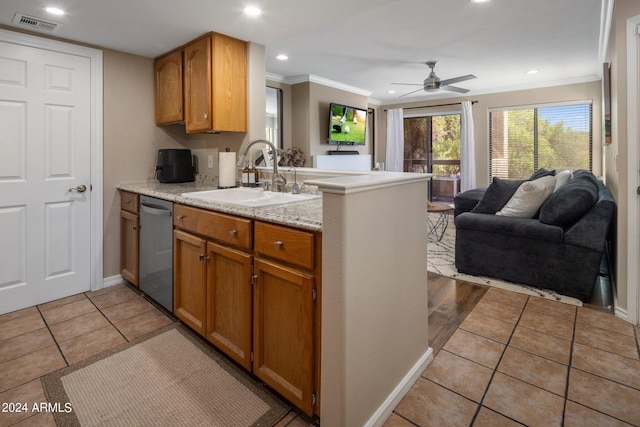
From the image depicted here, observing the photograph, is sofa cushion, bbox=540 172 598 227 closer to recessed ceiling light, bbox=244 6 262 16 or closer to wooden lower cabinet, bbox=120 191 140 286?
recessed ceiling light, bbox=244 6 262 16

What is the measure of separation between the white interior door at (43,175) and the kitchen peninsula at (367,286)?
73.1 inches

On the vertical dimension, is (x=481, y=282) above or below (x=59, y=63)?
below

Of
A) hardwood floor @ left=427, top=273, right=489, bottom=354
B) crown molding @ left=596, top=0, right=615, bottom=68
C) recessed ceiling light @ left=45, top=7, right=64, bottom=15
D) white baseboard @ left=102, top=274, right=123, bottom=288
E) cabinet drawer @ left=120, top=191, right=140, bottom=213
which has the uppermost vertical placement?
crown molding @ left=596, top=0, right=615, bottom=68

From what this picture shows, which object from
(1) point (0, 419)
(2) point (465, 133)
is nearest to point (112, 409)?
(1) point (0, 419)

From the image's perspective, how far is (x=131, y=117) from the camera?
3.14 m

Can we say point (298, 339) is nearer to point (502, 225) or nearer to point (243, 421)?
point (243, 421)

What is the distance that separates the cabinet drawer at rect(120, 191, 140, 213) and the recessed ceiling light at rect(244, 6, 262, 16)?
5.26 feet

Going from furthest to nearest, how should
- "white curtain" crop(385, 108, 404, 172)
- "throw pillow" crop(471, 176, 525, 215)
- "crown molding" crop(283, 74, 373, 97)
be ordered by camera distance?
"white curtain" crop(385, 108, 404, 172)
"crown molding" crop(283, 74, 373, 97)
"throw pillow" crop(471, 176, 525, 215)

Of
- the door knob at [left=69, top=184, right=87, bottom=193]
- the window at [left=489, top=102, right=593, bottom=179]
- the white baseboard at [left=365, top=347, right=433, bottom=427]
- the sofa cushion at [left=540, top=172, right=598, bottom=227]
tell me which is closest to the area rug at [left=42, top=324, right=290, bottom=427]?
the white baseboard at [left=365, top=347, right=433, bottom=427]

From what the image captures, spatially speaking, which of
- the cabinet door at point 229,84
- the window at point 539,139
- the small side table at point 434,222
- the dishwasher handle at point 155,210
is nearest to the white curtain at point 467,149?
the window at point 539,139

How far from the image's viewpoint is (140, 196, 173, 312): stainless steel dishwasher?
2336 mm

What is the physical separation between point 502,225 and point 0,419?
135 inches

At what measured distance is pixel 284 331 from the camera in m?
1.49

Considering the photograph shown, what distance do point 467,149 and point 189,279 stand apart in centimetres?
583
